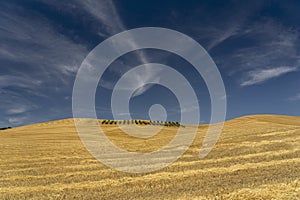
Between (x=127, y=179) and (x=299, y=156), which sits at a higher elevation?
(x=299, y=156)

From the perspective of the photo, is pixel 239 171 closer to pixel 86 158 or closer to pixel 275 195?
pixel 275 195

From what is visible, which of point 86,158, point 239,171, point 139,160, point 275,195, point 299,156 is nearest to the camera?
point 275,195

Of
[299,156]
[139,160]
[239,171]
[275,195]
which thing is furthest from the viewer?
[139,160]

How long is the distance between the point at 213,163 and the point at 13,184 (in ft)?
62.1

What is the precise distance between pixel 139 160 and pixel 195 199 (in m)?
18.0

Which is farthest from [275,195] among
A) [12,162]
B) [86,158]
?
[12,162]

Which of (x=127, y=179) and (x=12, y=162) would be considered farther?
(x=12, y=162)

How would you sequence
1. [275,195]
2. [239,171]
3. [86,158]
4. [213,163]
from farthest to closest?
[86,158] → [213,163] → [239,171] → [275,195]

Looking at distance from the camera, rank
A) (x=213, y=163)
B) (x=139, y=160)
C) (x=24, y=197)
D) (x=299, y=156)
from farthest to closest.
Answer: (x=139, y=160) → (x=213, y=163) → (x=299, y=156) → (x=24, y=197)

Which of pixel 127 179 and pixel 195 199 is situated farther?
pixel 127 179

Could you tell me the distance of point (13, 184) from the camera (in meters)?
26.0

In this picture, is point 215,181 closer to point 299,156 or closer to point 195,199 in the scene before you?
point 195,199

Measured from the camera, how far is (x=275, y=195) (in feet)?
54.8

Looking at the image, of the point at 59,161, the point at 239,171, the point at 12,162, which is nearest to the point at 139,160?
the point at 59,161
